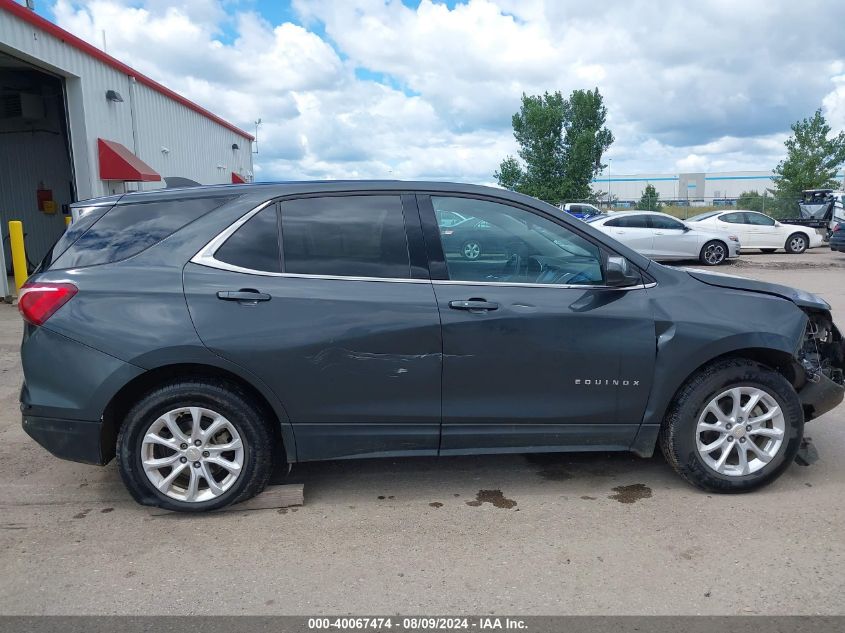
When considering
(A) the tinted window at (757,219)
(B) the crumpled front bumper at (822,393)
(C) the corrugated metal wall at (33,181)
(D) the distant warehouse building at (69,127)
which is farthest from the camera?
(A) the tinted window at (757,219)

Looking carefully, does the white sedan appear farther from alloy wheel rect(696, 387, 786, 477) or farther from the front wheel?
alloy wheel rect(696, 387, 786, 477)

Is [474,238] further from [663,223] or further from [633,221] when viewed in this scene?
[663,223]

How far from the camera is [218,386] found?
11.2 feet

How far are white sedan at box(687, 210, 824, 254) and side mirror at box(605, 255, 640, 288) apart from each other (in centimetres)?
1701

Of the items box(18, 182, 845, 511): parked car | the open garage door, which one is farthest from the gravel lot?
the open garage door

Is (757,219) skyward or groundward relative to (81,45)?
groundward

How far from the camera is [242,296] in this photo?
3365 mm

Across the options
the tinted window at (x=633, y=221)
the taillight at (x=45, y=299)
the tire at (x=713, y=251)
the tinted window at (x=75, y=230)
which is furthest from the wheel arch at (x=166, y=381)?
the tire at (x=713, y=251)

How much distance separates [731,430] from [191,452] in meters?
2.98

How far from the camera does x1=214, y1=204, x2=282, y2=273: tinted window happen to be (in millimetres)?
3461

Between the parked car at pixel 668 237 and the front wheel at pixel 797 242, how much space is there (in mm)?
4148

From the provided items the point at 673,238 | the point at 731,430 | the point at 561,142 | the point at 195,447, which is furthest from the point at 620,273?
the point at 561,142

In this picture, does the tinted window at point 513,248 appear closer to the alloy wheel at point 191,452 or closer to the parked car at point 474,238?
the parked car at point 474,238

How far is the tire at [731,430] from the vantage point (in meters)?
3.62
